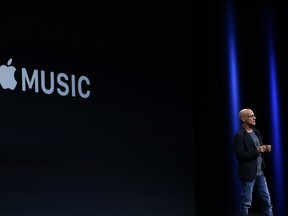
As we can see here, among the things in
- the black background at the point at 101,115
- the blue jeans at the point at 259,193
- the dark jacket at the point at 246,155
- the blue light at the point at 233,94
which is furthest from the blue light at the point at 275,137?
the dark jacket at the point at 246,155

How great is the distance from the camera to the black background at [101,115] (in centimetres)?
687

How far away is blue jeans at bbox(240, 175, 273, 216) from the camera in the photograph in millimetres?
7266

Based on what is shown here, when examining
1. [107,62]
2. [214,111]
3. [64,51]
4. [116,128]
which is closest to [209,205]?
[214,111]

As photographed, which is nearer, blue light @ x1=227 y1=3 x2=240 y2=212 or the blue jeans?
the blue jeans

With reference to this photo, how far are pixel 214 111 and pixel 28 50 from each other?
10.2 ft

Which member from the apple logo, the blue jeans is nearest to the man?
the blue jeans

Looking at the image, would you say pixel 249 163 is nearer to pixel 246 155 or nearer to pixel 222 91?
pixel 246 155

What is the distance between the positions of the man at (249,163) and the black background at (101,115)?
1293mm

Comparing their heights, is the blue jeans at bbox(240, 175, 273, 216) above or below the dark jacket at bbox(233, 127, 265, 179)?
below

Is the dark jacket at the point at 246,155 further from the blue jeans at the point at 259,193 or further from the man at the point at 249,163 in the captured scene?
the blue jeans at the point at 259,193

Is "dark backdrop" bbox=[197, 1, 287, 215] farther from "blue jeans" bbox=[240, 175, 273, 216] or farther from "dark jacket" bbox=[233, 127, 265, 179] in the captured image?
"dark jacket" bbox=[233, 127, 265, 179]

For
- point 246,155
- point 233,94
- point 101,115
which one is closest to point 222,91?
point 233,94

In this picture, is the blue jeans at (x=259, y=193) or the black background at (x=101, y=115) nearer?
the black background at (x=101, y=115)

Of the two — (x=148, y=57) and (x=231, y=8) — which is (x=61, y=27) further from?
(x=231, y=8)
